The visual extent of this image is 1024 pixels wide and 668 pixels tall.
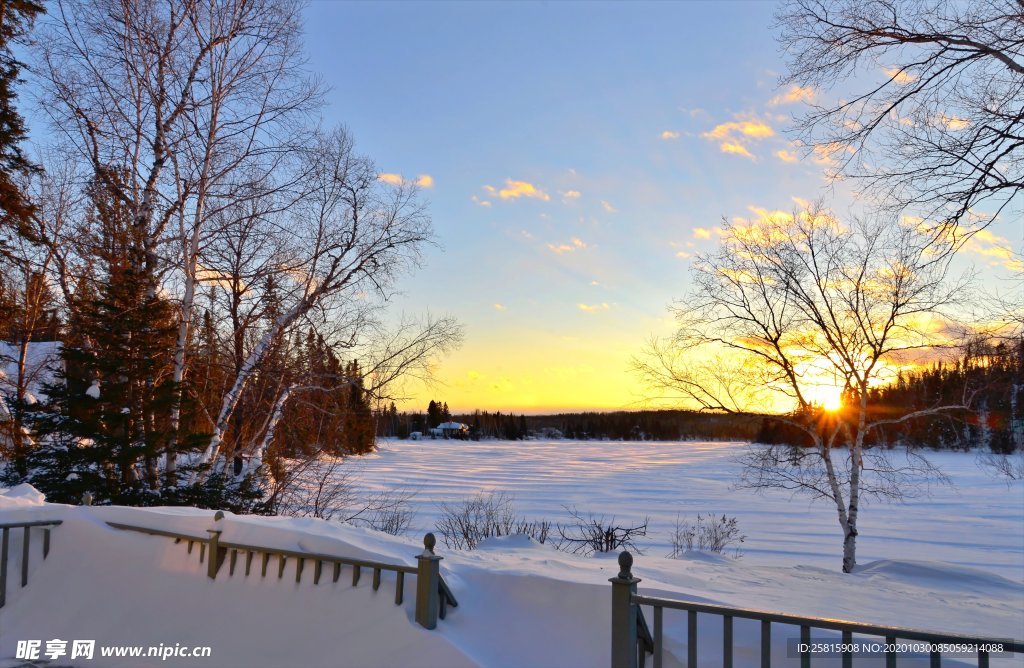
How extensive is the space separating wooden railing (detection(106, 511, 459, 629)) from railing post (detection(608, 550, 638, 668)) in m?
1.17

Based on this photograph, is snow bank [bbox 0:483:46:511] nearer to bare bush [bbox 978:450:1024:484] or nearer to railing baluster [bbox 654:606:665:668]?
railing baluster [bbox 654:606:665:668]

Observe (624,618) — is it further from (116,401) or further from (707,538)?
(707,538)

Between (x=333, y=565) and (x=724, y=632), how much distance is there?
286cm

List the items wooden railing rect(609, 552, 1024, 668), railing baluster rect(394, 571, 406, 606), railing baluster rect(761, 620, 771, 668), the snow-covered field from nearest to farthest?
wooden railing rect(609, 552, 1024, 668) < railing baluster rect(761, 620, 771, 668) < railing baluster rect(394, 571, 406, 606) < the snow-covered field

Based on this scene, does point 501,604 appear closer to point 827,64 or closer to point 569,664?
point 569,664

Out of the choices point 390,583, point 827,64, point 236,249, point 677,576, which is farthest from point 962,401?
point 236,249

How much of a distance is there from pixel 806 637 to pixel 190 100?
12.5 m

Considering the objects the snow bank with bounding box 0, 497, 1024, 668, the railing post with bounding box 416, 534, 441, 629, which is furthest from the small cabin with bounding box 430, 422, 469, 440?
the railing post with bounding box 416, 534, 441, 629

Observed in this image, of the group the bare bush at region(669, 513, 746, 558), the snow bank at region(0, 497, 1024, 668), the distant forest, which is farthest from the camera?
the bare bush at region(669, 513, 746, 558)

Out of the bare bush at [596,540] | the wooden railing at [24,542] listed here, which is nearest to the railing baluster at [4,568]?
the wooden railing at [24,542]

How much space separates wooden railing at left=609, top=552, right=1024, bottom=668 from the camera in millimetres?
2996

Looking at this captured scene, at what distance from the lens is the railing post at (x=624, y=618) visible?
3.73m

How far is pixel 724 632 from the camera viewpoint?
11.7 feet

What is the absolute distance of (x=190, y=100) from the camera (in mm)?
11883
